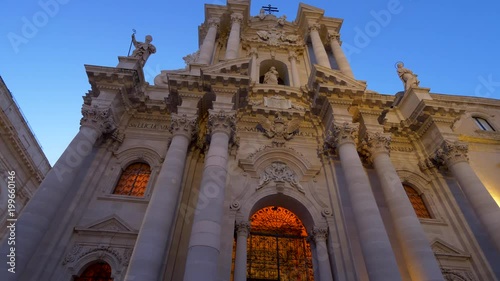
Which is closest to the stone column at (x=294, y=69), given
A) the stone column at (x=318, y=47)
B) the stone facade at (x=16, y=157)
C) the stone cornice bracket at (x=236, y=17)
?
the stone column at (x=318, y=47)

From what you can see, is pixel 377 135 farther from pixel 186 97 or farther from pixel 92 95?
pixel 92 95

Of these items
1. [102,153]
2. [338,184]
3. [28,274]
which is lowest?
[28,274]

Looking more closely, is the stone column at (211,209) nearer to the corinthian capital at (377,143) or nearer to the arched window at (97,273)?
the arched window at (97,273)

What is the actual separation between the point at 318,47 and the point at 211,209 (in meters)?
14.0

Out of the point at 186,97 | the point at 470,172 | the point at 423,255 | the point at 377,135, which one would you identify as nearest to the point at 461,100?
the point at 470,172

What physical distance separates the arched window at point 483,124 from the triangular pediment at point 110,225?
66.4 feet

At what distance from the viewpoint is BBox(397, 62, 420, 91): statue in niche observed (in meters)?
18.0

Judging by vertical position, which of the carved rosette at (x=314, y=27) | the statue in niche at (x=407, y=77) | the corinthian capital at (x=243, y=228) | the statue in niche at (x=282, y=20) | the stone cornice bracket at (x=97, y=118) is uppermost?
the statue in niche at (x=282, y=20)

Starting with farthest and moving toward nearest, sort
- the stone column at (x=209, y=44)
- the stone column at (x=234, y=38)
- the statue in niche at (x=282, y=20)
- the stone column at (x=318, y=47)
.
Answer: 1. the statue in niche at (x=282, y=20)
2. the stone column at (x=318, y=47)
3. the stone column at (x=234, y=38)
4. the stone column at (x=209, y=44)

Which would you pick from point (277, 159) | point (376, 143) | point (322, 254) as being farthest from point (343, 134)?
point (322, 254)

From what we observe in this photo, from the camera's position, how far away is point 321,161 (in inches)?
554

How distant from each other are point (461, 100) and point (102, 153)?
21.5m

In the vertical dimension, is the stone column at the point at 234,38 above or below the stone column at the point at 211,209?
above

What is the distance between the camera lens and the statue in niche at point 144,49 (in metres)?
16.5
